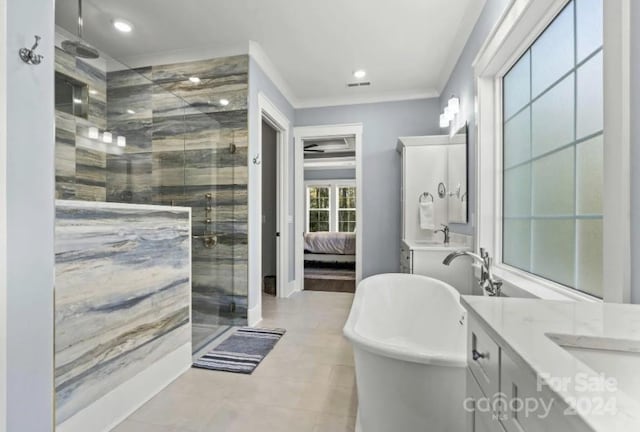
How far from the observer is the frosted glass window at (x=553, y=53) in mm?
1474

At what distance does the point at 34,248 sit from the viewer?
1.14 meters

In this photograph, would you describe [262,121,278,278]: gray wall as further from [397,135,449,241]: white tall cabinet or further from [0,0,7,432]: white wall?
[0,0,7,432]: white wall

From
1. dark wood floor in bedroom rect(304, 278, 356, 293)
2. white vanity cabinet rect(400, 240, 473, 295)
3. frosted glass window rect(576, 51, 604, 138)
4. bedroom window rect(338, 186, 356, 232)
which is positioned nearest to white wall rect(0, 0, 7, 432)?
frosted glass window rect(576, 51, 604, 138)

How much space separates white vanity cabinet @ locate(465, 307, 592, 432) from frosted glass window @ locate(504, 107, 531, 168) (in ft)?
4.79

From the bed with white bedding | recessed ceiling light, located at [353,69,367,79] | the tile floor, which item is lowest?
the tile floor

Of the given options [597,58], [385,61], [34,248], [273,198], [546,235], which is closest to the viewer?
[34,248]

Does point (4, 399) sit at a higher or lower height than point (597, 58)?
lower

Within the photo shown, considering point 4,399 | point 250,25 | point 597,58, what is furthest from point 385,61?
point 4,399

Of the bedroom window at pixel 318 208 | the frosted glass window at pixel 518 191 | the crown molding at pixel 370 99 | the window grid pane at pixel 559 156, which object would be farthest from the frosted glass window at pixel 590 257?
the bedroom window at pixel 318 208

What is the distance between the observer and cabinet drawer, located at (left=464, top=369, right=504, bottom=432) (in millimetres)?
721

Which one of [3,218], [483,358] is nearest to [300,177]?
[3,218]

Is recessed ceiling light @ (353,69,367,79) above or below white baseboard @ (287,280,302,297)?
above

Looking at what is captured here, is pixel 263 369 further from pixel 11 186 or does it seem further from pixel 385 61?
pixel 385 61

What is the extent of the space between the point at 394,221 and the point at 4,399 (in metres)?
3.67
